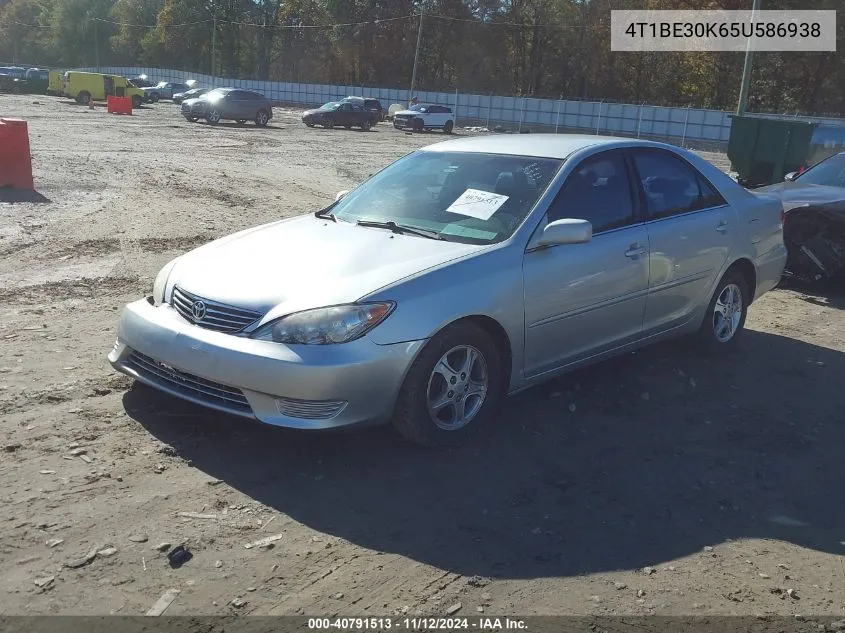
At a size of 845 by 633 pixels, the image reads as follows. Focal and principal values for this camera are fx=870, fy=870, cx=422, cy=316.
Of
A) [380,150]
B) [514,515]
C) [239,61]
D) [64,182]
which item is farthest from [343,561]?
[239,61]

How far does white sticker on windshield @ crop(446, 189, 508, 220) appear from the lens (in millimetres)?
5137

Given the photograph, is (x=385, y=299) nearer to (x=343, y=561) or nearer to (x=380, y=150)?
(x=343, y=561)

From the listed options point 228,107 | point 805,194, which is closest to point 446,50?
point 228,107

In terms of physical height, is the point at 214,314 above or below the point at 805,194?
below

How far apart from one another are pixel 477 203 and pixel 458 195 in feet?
0.62

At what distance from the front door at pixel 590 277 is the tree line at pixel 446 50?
5196 centimetres

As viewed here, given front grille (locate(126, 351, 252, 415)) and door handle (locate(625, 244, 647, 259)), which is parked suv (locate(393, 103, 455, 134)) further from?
front grille (locate(126, 351, 252, 415))

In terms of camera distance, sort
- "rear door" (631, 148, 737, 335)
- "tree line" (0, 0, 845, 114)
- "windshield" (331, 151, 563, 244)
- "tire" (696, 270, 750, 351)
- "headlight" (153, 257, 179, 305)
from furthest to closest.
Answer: "tree line" (0, 0, 845, 114) < "tire" (696, 270, 750, 351) < "rear door" (631, 148, 737, 335) < "windshield" (331, 151, 563, 244) < "headlight" (153, 257, 179, 305)

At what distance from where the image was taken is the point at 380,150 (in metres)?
27.7

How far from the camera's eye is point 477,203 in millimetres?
5211

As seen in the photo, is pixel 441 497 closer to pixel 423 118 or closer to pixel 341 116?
pixel 341 116

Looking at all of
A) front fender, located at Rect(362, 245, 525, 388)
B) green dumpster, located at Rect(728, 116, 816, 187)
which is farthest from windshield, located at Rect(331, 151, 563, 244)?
green dumpster, located at Rect(728, 116, 816, 187)

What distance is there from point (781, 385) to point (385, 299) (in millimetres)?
3339

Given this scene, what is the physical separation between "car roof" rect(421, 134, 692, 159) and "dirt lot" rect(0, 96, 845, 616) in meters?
1.54
